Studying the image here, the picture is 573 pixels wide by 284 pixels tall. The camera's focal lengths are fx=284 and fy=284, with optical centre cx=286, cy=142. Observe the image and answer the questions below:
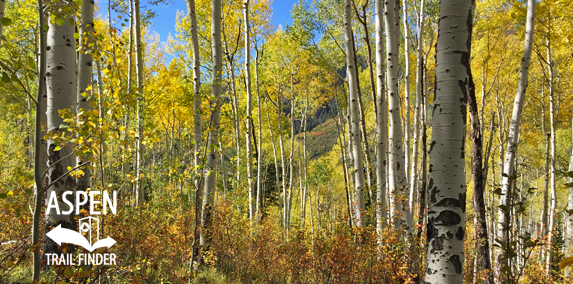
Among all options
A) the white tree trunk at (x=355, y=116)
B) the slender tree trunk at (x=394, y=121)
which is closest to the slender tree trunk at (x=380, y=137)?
the slender tree trunk at (x=394, y=121)

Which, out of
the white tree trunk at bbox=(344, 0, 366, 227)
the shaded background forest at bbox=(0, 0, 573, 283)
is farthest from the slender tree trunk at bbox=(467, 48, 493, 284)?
the white tree trunk at bbox=(344, 0, 366, 227)

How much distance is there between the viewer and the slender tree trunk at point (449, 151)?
1.74 meters

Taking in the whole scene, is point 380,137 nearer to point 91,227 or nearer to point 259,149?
point 91,227

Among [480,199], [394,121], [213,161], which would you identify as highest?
[394,121]

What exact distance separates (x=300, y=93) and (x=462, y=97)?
11.1 metres

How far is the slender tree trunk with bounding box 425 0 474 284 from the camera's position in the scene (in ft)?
5.70

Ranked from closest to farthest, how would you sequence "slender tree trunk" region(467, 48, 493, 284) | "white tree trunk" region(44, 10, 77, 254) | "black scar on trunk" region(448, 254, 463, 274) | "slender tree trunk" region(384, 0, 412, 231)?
1. "black scar on trunk" region(448, 254, 463, 274)
2. "white tree trunk" region(44, 10, 77, 254)
3. "slender tree trunk" region(467, 48, 493, 284)
4. "slender tree trunk" region(384, 0, 412, 231)

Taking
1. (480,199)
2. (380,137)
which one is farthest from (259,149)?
(480,199)

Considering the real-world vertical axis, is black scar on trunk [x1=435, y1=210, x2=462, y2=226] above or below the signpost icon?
above

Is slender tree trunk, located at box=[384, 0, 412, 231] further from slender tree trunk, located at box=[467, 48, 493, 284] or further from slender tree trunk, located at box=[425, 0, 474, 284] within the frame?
slender tree trunk, located at box=[425, 0, 474, 284]

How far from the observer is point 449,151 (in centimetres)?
180

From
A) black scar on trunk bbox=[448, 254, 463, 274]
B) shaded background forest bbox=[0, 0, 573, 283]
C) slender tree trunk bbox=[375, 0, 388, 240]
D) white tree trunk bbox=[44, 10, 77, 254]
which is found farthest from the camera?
slender tree trunk bbox=[375, 0, 388, 240]

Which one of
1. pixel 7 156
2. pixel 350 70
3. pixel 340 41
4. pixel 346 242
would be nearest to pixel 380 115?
pixel 350 70

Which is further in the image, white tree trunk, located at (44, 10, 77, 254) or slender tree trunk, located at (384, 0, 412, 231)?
slender tree trunk, located at (384, 0, 412, 231)
